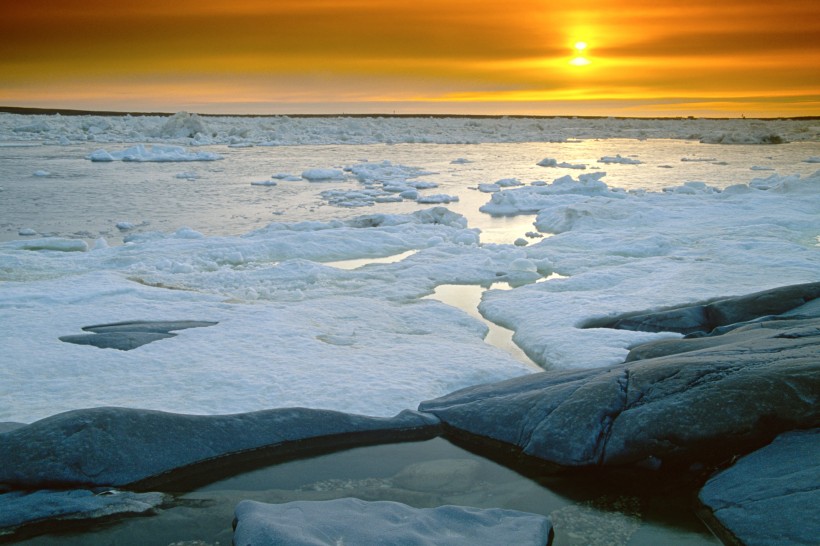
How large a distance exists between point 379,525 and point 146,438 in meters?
1.64

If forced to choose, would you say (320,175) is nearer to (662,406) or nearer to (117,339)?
(117,339)

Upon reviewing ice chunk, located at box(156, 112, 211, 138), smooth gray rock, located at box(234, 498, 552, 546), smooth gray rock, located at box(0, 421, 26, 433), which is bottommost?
smooth gray rock, located at box(234, 498, 552, 546)

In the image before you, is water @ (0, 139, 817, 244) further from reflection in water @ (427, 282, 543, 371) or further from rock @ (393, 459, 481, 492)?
rock @ (393, 459, 481, 492)

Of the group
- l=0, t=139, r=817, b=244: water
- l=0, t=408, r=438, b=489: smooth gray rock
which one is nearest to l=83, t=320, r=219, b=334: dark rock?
l=0, t=408, r=438, b=489: smooth gray rock

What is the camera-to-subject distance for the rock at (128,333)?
599 cm

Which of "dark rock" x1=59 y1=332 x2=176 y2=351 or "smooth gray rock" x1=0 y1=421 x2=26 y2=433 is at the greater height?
"dark rock" x1=59 y1=332 x2=176 y2=351

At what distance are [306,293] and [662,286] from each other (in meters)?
4.11

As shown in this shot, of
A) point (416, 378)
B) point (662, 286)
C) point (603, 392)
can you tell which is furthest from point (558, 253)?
point (603, 392)

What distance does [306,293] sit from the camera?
27.3 feet

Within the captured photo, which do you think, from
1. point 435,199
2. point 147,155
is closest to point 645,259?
point 435,199

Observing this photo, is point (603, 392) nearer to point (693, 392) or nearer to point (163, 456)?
point (693, 392)

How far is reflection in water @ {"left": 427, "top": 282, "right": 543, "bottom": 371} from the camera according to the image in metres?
6.68

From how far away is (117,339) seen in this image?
6062mm

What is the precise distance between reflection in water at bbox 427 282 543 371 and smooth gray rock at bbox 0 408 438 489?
6.51ft
